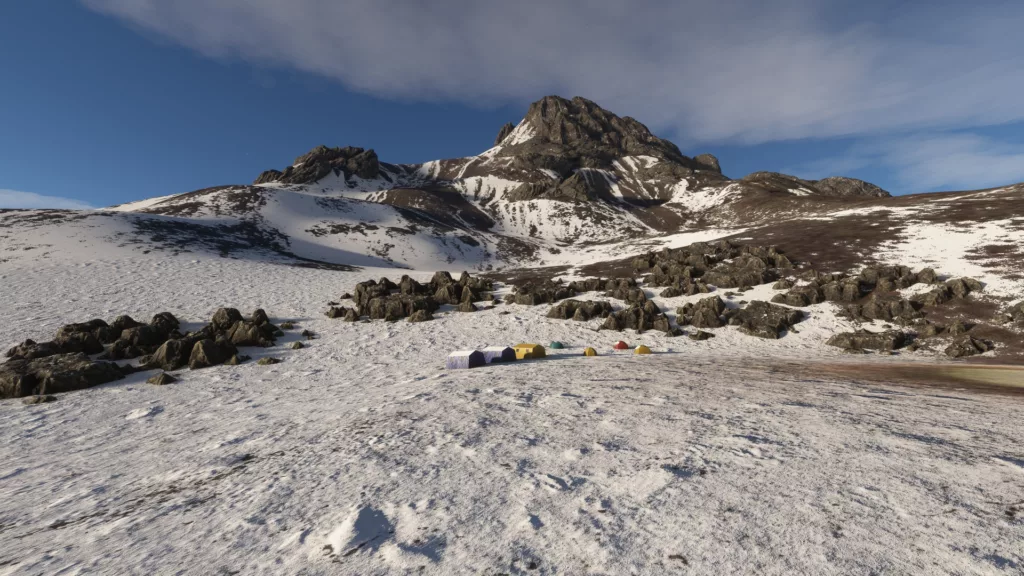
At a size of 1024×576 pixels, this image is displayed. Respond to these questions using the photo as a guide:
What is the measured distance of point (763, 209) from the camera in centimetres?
10175

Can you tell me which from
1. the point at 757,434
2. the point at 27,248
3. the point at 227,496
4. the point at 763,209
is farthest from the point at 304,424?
the point at 763,209

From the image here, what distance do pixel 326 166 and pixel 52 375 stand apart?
183 metres

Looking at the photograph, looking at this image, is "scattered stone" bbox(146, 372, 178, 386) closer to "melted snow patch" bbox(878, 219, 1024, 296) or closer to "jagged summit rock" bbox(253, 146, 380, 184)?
"melted snow patch" bbox(878, 219, 1024, 296)

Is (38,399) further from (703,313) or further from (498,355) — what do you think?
(703,313)

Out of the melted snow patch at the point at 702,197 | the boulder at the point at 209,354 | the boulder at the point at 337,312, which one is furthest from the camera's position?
the melted snow patch at the point at 702,197

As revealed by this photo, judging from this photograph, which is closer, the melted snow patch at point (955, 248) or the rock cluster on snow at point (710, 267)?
the melted snow patch at point (955, 248)

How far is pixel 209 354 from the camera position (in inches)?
727

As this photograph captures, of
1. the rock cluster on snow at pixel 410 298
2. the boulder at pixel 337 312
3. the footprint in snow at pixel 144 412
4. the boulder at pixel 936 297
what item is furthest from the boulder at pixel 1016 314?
the footprint in snow at pixel 144 412

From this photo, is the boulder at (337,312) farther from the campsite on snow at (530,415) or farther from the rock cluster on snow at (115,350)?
the rock cluster on snow at (115,350)

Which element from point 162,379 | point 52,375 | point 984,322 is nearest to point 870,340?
point 984,322

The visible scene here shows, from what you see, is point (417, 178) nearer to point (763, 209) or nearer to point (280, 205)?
point (280, 205)

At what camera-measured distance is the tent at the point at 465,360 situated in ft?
55.3

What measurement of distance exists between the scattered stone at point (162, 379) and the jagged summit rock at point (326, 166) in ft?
566

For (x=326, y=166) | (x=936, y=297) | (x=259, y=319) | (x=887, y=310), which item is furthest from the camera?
(x=326, y=166)
